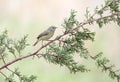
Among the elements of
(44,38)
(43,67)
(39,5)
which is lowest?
(43,67)

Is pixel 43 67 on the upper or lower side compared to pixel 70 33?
lower

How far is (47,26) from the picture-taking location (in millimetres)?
7074

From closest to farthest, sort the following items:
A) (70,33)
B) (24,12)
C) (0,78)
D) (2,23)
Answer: (70,33) → (0,78) → (2,23) → (24,12)

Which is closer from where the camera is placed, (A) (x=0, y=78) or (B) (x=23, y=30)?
(A) (x=0, y=78)

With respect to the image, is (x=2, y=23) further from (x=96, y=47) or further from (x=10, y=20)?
(x=96, y=47)

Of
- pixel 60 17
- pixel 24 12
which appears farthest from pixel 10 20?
pixel 60 17

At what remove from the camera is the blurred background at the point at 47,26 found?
645cm

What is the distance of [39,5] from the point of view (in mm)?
7676

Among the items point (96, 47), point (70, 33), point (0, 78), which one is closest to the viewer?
point (70, 33)

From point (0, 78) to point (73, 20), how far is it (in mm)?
3248

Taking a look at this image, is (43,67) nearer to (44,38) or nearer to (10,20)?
(10,20)

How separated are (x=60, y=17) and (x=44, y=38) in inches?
170

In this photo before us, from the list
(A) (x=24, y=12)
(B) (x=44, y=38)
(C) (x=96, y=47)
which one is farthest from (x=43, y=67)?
(B) (x=44, y=38)

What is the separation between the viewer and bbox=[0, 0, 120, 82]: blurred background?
254 inches
